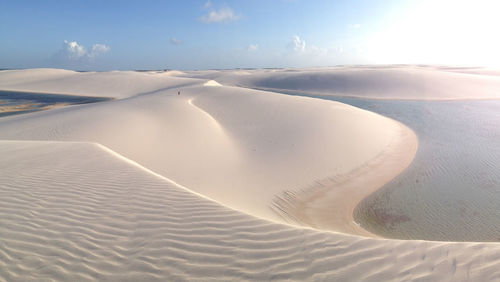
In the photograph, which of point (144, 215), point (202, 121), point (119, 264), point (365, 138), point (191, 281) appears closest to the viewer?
point (191, 281)

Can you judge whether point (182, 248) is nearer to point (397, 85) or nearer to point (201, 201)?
point (201, 201)

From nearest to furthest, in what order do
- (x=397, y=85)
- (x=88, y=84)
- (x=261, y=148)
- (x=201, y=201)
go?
(x=201, y=201)
(x=261, y=148)
(x=397, y=85)
(x=88, y=84)

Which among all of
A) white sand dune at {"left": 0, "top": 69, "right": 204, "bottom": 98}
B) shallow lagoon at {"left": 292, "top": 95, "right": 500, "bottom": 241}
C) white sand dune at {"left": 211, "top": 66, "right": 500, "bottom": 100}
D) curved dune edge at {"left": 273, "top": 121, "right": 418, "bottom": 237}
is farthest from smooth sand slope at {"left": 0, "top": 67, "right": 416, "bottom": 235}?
white sand dune at {"left": 0, "top": 69, "right": 204, "bottom": 98}

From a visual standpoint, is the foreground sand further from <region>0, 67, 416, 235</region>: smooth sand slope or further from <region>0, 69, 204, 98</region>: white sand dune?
<region>0, 69, 204, 98</region>: white sand dune

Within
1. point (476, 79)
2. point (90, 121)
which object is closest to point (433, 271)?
Answer: point (90, 121)

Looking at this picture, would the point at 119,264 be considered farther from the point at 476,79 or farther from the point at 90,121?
the point at 476,79

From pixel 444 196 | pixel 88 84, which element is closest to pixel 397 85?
pixel 444 196

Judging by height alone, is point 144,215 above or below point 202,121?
below
